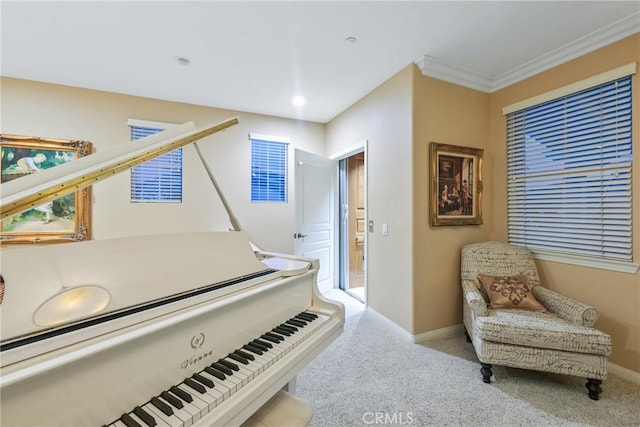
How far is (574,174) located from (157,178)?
4.36 meters

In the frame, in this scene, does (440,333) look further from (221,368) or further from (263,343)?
(221,368)

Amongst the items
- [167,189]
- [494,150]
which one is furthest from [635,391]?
[167,189]

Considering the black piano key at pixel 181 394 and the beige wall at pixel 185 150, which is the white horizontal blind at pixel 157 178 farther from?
the black piano key at pixel 181 394

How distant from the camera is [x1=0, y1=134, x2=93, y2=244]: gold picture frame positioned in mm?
2758

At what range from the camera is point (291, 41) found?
87.2 inches

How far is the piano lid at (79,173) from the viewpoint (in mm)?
822

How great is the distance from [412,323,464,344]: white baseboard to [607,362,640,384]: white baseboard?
1.06 metres

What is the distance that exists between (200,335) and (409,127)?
95.2 inches

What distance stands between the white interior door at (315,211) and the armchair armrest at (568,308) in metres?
2.40

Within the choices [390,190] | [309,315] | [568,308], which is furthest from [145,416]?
[568,308]

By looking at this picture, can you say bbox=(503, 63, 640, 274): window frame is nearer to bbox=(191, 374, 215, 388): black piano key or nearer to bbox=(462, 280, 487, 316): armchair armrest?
bbox=(462, 280, 487, 316): armchair armrest

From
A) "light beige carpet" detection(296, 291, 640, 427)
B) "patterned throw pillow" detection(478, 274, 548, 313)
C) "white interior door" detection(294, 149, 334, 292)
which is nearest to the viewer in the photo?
"light beige carpet" detection(296, 291, 640, 427)

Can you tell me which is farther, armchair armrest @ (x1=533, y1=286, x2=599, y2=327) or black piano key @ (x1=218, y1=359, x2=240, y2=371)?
armchair armrest @ (x1=533, y1=286, x2=599, y2=327)

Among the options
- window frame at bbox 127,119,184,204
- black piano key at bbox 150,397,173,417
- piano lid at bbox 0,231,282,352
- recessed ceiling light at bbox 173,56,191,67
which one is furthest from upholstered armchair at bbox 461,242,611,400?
window frame at bbox 127,119,184,204
